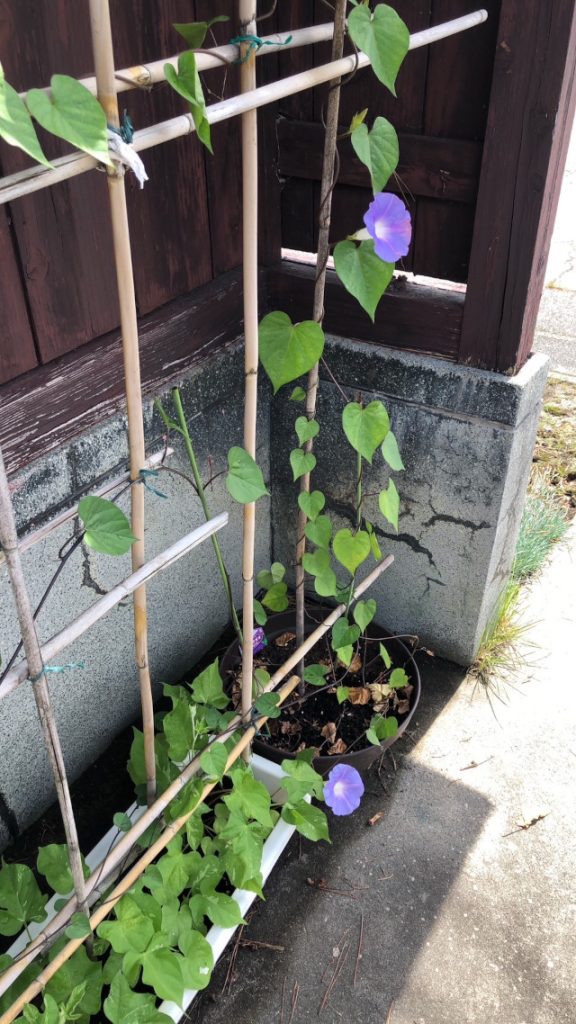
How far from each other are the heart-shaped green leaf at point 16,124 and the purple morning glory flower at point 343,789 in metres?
1.28

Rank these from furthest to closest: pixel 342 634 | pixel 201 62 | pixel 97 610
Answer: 1. pixel 342 634
2. pixel 97 610
3. pixel 201 62

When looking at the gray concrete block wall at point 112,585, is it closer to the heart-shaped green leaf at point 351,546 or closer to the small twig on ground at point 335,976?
the heart-shaped green leaf at point 351,546

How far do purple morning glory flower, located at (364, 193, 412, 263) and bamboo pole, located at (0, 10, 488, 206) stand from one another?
18 cm

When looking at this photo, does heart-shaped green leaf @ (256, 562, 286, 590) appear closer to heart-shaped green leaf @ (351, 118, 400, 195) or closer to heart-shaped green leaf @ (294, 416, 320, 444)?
heart-shaped green leaf @ (294, 416, 320, 444)

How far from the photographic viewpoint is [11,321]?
4.32 feet

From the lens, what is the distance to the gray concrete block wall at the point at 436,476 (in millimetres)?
1802

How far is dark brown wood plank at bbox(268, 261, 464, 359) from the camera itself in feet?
5.80

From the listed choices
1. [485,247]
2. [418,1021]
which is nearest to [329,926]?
[418,1021]

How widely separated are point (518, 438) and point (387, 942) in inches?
41.7

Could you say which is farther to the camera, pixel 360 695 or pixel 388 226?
pixel 360 695

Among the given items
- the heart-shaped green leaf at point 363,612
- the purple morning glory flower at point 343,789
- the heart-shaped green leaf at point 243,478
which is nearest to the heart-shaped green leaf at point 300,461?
the heart-shaped green leaf at point 243,478

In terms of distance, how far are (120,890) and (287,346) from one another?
903 millimetres

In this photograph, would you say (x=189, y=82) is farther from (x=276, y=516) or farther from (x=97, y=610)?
(x=276, y=516)

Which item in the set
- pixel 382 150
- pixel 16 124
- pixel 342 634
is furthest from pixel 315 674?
pixel 16 124
